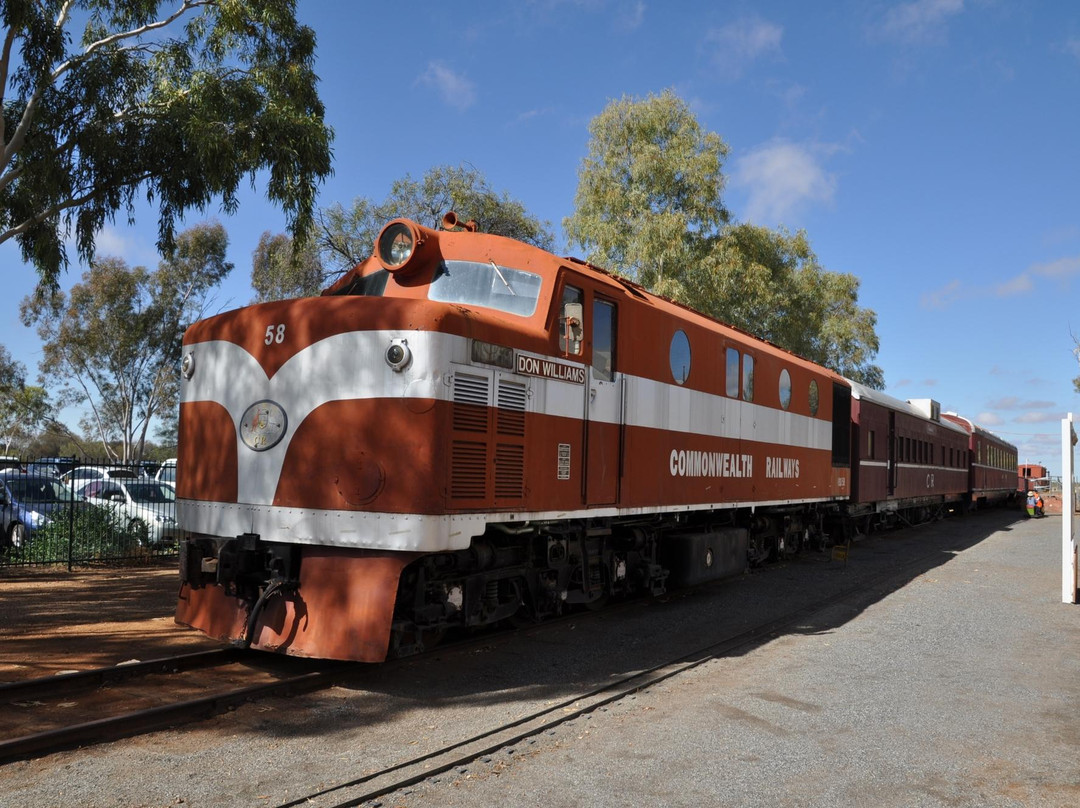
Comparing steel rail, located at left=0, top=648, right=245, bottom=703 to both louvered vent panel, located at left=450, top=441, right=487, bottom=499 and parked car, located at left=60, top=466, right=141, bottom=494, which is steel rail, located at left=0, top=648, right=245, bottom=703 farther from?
parked car, located at left=60, top=466, right=141, bottom=494

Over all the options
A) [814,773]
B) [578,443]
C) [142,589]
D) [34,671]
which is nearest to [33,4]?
[142,589]

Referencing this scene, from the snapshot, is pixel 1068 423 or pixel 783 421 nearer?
pixel 1068 423

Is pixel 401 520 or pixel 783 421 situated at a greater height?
pixel 783 421

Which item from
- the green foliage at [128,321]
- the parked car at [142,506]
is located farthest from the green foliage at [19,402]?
the parked car at [142,506]

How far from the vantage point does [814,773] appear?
490 cm

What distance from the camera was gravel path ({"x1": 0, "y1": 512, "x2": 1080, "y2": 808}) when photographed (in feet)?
14.8

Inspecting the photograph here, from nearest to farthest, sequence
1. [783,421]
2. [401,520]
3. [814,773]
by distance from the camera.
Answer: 1. [814,773]
2. [401,520]
3. [783,421]

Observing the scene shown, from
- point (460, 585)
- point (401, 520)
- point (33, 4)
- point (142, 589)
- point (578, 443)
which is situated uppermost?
point (33, 4)

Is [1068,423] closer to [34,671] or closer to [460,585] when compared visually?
[460,585]

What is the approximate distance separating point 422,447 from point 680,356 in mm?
4481

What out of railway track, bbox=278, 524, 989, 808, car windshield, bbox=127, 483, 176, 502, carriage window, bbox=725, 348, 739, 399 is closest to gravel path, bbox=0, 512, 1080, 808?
railway track, bbox=278, 524, 989, 808

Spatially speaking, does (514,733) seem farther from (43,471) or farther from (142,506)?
(43,471)

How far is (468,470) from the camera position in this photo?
629cm

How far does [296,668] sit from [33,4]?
10119mm
